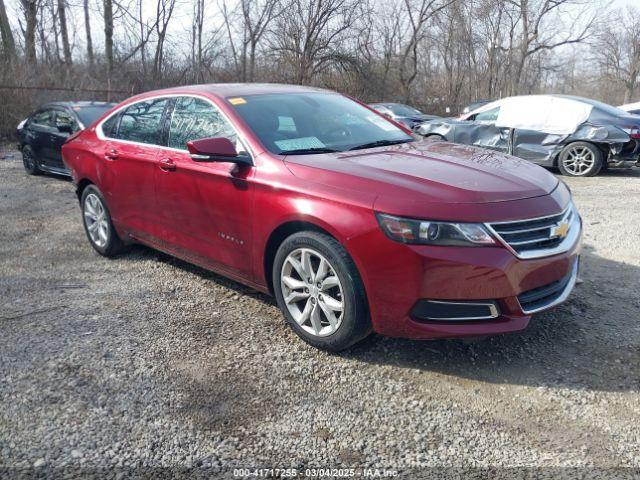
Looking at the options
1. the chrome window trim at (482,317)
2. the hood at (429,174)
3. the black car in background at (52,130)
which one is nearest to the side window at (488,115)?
the black car in background at (52,130)

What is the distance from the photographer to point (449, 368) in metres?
3.15

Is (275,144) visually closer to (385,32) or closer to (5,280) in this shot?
(5,280)

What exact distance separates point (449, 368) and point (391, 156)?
4.54 feet

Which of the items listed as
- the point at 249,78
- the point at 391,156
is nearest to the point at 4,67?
the point at 249,78

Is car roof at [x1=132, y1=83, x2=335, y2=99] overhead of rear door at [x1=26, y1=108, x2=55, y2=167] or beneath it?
overhead

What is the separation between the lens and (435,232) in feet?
9.28

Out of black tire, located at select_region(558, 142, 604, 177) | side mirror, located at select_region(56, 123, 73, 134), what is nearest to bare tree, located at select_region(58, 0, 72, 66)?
side mirror, located at select_region(56, 123, 73, 134)

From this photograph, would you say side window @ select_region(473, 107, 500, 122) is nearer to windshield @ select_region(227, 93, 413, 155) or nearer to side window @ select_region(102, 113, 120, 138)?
windshield @ select_region(227, 93, 413, 155)

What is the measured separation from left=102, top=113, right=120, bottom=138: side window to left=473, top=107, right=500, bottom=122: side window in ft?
25.6

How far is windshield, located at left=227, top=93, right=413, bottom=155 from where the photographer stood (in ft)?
12.3

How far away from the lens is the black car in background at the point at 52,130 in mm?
9531

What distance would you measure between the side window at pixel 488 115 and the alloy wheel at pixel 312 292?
8504 millimetres

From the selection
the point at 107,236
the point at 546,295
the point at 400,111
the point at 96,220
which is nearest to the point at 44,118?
the point at 96,220

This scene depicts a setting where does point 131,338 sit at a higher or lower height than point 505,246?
lower
